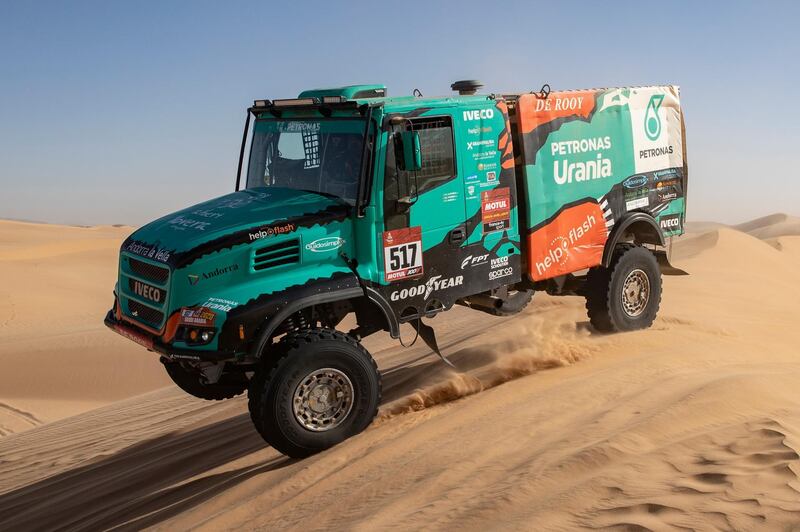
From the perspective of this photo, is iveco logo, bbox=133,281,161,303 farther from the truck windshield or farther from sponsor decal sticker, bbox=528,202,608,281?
sponsor decal sticker, bbox=528,202,608,281

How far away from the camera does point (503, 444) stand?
234 inches

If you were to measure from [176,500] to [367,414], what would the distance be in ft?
5.34

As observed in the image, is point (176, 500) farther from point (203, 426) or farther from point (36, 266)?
point (36, 266)

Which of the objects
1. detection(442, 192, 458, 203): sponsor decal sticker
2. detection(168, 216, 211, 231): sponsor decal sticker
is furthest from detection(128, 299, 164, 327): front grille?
detection(442, 192, 458, 203): sponsor decal sticker

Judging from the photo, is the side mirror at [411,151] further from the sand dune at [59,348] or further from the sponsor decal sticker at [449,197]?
the sand dune at [59,348]

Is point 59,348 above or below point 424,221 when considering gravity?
below

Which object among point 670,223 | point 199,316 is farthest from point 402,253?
point 670,223

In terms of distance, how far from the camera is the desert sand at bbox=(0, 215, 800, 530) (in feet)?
15.5

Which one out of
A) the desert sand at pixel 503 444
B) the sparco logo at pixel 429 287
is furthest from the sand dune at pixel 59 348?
the sparco logo at pixel 429 287

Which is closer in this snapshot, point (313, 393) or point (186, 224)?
point (313, 393)

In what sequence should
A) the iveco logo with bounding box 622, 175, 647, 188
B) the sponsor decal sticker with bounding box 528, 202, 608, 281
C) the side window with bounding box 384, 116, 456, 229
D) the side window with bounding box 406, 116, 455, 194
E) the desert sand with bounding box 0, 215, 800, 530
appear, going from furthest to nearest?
1. the iveco logo with bounding box 622, 175, 647, 188
2. the sponsor decal sticker with bounding box 528, 202, 608, 281
3. the side window with bounding box 406, 116, 455, 194
4. the side window with bounding box 384, 116, 456, 229
5. the desert sand with bounding box 0, 215, 800, 530

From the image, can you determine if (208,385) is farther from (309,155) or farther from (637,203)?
(637,203)

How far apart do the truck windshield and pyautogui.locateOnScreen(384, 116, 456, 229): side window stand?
285mm

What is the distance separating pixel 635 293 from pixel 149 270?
5340 mm
